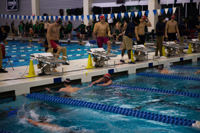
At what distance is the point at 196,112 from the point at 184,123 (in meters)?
0.79

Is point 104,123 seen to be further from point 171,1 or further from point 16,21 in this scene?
point 16,21

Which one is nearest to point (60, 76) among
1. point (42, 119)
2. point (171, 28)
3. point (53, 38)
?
point (53, 38)

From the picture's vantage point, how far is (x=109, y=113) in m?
4.36

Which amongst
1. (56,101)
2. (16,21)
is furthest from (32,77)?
(16,21)

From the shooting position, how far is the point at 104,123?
3.92 meters

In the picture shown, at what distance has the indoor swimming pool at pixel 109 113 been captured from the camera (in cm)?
370

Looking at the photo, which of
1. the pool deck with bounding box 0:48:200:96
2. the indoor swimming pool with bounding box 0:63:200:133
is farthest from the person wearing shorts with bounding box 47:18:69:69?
the indoor swimming pool with bounding box 0:63:200:133

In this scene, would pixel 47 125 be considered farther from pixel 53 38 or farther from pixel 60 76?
pixel 53 38

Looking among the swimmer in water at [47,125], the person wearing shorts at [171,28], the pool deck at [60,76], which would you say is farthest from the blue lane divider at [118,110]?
the person wearing shorts at [171,28]

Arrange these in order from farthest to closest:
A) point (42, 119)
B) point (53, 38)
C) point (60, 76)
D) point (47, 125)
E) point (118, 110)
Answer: point (53, 38)
point (60, 76)
point (118, 110)
point (42, 119)
point (47, 125)

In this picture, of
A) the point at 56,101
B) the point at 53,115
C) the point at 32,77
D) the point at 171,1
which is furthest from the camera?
the point at 171,1

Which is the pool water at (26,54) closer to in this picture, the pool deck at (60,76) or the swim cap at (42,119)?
the pool deck at (60,76)

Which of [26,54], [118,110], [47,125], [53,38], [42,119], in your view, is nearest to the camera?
[47,125]

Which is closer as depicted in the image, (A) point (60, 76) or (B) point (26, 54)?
(A) point (60, 76)
